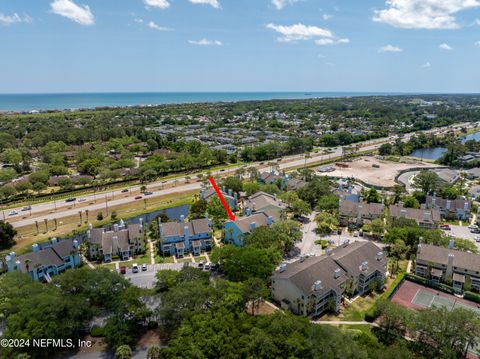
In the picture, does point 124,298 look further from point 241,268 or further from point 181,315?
point 241,268

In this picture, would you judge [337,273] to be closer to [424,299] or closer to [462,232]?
[424,299]

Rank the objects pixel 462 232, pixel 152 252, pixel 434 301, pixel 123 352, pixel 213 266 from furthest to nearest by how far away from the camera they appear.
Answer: pixel 462 232 < pixel 152 252 < pixel 213 266 < pixel 434 301 < pixel 123 352

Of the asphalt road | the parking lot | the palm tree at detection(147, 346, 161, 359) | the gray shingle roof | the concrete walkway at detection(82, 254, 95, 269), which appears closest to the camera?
the palm tree at detection(147, 346, 161, 359)

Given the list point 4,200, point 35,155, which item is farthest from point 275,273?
point 35,155

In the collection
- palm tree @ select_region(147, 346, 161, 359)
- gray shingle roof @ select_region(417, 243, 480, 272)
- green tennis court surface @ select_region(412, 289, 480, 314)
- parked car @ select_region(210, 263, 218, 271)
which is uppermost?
gray shingle roof @ select_region(417, 243, 480, 272)

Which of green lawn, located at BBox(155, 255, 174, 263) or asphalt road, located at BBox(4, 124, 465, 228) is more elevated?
asphalt road, located at BBox(4, 124, 465, 228)

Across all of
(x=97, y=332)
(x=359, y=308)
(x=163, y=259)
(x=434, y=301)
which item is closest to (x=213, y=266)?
(x=163, y=259)

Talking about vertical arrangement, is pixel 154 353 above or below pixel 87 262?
above

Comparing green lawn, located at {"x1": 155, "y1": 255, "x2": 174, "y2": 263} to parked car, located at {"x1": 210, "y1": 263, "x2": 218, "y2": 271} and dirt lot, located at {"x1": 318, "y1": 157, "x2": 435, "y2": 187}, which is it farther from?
dirt lot, located at {"x1": 318, "y1": 157, "x2": 435, "y2": 187}

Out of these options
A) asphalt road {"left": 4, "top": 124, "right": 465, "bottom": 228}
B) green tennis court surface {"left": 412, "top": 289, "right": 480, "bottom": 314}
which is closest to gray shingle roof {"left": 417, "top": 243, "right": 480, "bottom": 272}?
green tennis court surface {"left": 412, "top": 289, "right": 480, "bottom": 314}
